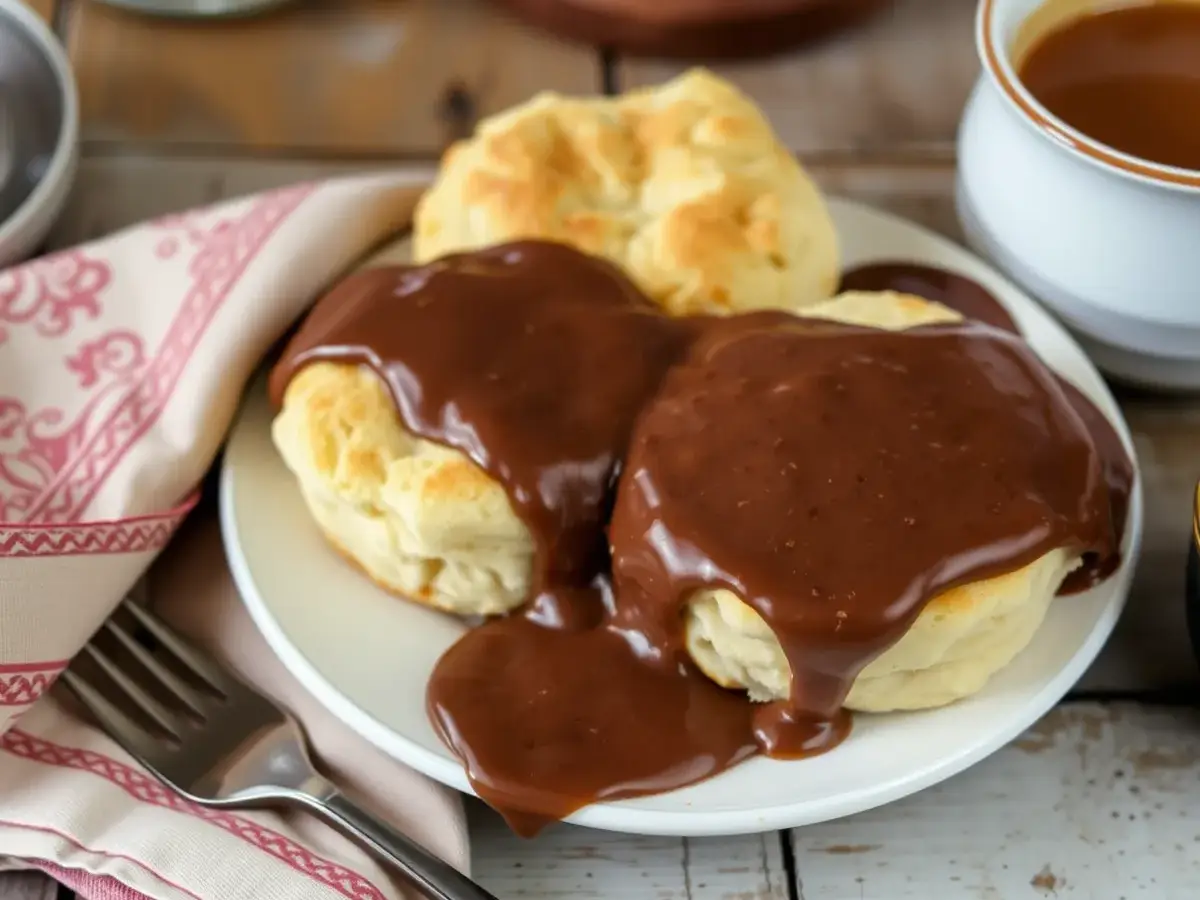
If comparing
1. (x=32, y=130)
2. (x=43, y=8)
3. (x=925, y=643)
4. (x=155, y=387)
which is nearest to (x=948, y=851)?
(x=925, y=643)

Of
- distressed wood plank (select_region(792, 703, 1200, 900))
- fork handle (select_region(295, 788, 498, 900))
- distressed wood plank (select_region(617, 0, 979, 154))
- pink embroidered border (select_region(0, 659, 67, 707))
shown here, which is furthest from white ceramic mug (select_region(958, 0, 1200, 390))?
pink embroidered border (select_region(0, 659, 67, 707))

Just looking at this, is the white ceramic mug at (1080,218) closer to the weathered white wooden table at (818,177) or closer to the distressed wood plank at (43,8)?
the weathered white wooden table at (818,177)

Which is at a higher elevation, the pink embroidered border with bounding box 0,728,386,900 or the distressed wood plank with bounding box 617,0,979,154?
the distressed wood plank with bounding box 617,0,979,154

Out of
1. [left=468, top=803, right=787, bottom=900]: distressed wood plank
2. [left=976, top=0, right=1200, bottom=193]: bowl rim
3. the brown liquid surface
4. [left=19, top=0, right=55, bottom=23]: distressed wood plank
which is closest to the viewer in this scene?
[left=468, top=803, right=787, bottom=900]: distressed wood plank

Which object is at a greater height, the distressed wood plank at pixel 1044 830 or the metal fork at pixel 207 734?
the metal fork at pixel 207 734

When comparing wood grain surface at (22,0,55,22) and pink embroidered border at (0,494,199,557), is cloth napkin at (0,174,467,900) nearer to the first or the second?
pink embroidered border at (0,494,199,557)

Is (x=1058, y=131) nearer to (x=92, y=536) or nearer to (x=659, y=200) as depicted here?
(x=659, y=200)

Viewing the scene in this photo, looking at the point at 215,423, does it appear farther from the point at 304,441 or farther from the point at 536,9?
the point at 536,9

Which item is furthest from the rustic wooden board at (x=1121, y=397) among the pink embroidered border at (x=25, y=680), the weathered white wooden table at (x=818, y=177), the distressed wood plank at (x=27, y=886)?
the distressed wood plank at (x=27, y=886)
